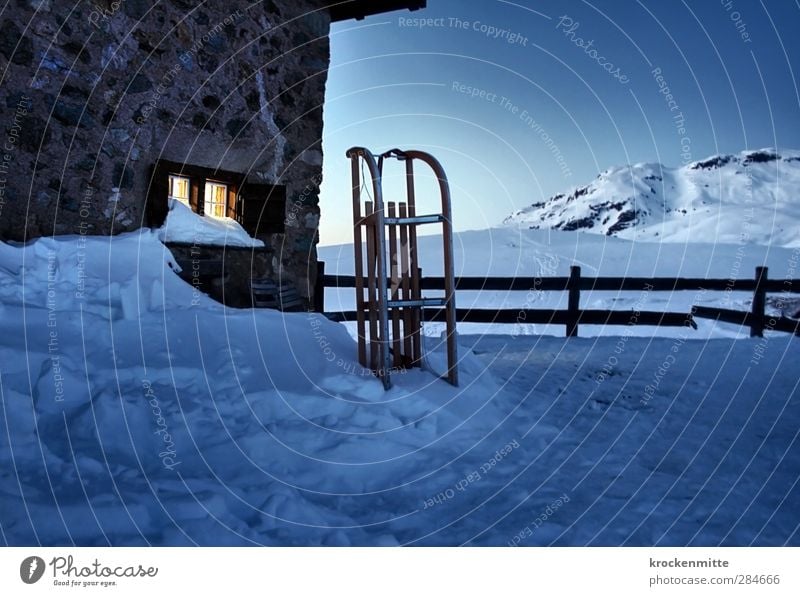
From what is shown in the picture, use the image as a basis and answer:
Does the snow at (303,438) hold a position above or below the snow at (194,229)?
below

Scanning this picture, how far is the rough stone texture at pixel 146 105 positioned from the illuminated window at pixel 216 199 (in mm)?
283

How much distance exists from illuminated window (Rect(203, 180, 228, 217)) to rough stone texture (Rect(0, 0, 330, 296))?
28cm

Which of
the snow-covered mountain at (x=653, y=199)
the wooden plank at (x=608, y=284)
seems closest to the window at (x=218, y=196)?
the wooden plank at (x=608, y=284)

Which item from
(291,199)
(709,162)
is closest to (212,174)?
(291,199)

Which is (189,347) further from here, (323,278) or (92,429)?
(323,278)

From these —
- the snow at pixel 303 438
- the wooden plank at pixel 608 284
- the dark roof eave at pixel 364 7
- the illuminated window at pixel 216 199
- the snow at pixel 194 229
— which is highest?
the dark roof eave at pixel 364 7

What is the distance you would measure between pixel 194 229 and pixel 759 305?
26.2 ft

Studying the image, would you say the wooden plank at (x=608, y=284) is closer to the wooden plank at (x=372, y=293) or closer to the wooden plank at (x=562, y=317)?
the wooden plank at (x=562, y=317)

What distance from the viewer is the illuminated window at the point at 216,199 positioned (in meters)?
5.02

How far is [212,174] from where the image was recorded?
16.0 ft

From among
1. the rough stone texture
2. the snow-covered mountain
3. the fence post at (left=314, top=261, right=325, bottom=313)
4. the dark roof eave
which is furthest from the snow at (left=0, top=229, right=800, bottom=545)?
the snow-covered mountain

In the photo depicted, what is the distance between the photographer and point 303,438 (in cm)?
269

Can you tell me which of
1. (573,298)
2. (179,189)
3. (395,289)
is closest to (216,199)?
(179,189)
